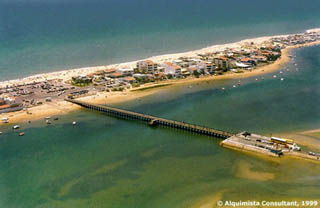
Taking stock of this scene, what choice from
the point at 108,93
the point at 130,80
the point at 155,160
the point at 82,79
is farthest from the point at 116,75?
the point at 155,160

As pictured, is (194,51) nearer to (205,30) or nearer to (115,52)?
(115,52)

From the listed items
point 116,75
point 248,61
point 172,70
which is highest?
point 248,61

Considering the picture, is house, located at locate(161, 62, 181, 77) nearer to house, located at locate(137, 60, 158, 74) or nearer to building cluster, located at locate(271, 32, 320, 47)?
house, located at locate(137, 60, 158, 74)

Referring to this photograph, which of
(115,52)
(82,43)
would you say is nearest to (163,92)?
(115,52)

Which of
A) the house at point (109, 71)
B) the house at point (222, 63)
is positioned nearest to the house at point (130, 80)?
the house at point (109, 71)


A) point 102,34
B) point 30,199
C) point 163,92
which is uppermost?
point 102,34

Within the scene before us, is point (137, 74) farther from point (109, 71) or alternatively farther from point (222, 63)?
point (222, 63)
